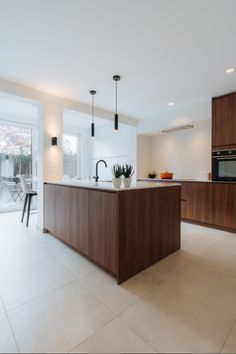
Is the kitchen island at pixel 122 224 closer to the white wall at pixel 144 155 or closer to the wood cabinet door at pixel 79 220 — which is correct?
the wood cabinet door at pixel 79 220

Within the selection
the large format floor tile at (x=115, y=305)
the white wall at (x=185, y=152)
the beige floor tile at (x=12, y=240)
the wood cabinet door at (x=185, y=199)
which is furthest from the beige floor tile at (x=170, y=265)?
the white wall at (x=185, y=152)

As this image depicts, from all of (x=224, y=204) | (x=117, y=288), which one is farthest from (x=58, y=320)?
(x=224, y=204)

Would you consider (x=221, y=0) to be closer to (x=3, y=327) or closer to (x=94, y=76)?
(x=94, y=76)

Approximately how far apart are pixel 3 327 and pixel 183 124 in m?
4.38

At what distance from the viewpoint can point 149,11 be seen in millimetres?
1716

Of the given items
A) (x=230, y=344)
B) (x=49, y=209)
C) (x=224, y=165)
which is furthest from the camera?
(x=224, y=165)

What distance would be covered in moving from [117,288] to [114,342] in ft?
1.84

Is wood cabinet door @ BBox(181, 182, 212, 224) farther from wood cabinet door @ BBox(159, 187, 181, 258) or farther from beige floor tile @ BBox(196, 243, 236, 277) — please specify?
wood cabinet door @ BBox(159, 187, 181, 258)

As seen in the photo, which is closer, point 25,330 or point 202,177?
point 25,330

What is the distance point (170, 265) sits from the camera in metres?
2.17

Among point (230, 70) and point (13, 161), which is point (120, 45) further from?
point (13, 161)

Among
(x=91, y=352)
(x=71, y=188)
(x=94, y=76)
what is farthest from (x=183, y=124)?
(x=91, y=352)

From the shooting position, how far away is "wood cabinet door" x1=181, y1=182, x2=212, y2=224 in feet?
11.6

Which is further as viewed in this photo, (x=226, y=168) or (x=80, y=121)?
(x=80, y=121)
